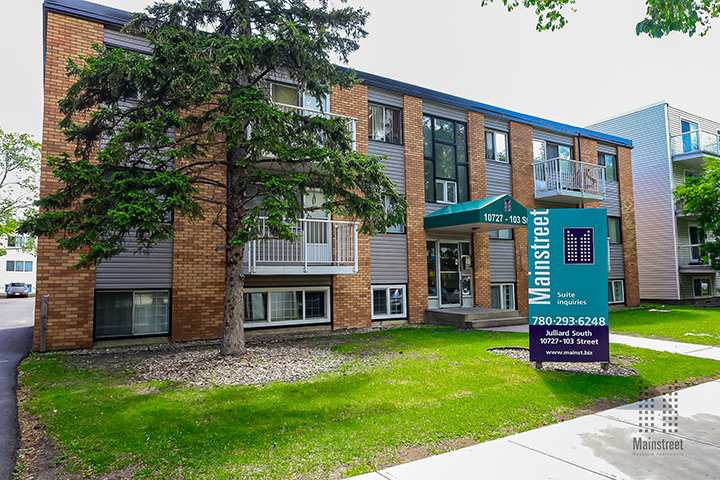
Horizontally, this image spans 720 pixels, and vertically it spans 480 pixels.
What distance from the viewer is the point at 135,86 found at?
7586mm

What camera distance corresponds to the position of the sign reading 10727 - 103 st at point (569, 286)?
7043mm

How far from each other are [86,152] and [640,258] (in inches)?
983

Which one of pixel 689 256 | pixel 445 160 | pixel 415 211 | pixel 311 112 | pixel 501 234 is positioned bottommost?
pixel 689 256

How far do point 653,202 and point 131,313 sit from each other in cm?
2457

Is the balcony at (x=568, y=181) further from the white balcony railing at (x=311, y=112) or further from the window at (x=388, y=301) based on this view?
the white balcony railing at (x=311, y=112)

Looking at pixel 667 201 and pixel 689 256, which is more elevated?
pixel 667 201

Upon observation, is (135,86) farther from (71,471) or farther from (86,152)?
(71,471)

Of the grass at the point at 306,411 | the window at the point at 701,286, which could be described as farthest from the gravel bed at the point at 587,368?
the window at the point at 701,286

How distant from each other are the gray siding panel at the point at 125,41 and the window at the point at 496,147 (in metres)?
11.6

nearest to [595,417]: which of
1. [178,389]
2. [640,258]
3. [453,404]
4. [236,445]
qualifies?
[453,404]

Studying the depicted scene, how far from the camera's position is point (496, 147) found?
1634 centimetres

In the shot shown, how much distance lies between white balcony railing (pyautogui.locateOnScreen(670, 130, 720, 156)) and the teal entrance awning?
48.6 feet

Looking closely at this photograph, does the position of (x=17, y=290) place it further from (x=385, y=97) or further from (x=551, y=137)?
(x=551, y=137)

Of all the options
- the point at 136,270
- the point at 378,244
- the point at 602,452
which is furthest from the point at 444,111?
the point at 602,452
